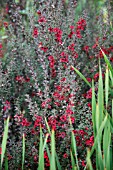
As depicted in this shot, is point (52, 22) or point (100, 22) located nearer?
point (52, 22)

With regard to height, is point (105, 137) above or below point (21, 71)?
below

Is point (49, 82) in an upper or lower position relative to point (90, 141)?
upper

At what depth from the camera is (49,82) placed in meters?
2.41

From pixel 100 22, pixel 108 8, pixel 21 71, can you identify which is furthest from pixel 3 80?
pixel 108 8

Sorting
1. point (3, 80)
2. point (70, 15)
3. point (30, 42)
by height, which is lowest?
point (3, 80)

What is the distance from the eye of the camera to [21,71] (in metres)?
2.54

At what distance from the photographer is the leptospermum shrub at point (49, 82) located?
2.07 meters

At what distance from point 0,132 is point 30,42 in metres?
0.90

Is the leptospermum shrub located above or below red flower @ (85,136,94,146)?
above

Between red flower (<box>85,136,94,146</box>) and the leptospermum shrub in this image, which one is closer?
red flower (<box>85,136,94,146</box>)

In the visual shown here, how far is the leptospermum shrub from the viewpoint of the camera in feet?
6.78

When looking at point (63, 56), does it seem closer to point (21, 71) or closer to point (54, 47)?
point (54, 47)

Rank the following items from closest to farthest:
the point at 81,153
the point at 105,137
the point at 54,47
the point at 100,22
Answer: the point at 105,137, the point at 81,153, the point at 54,47, the point at 100,22

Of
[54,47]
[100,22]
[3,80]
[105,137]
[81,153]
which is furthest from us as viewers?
[100,22]
